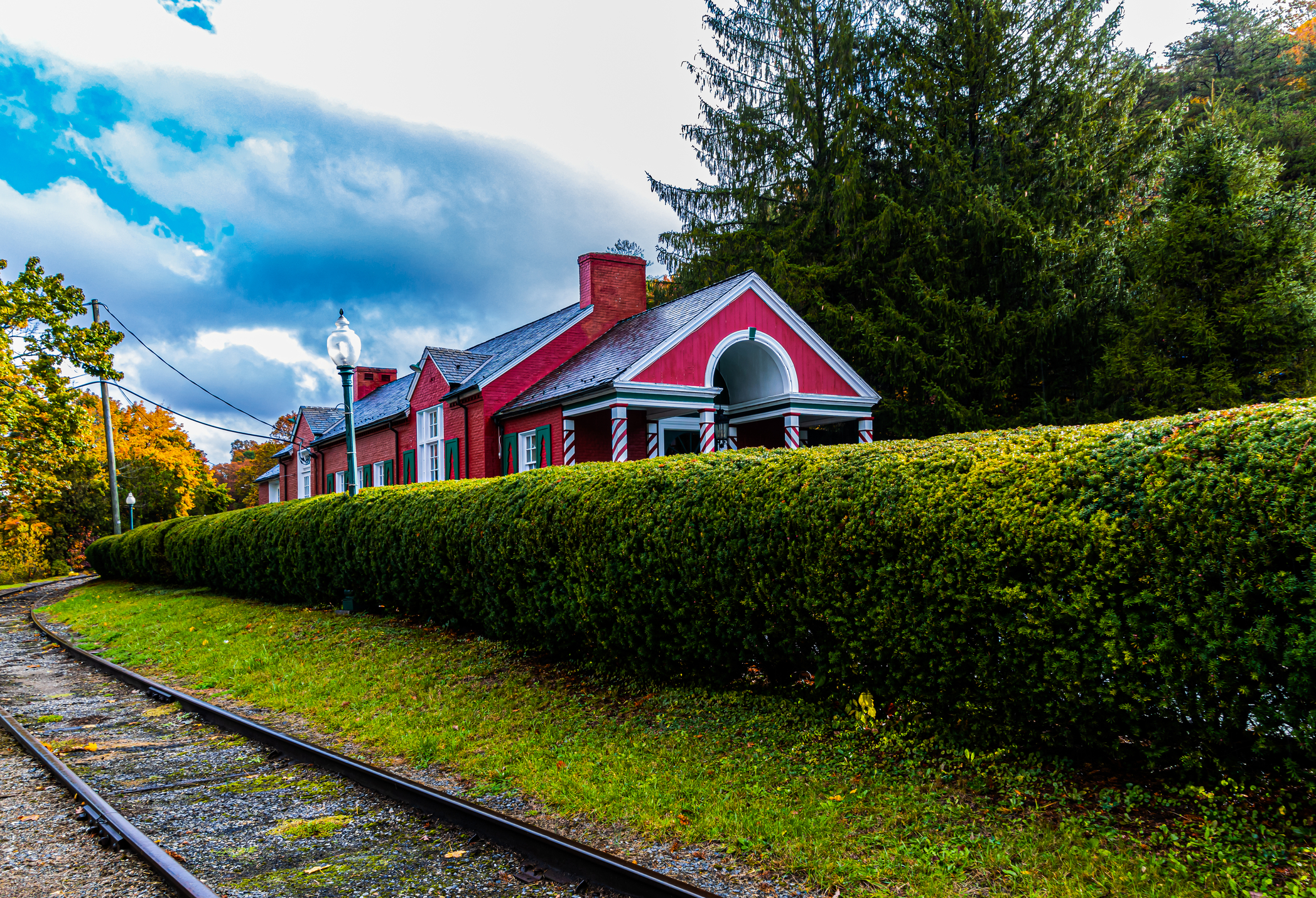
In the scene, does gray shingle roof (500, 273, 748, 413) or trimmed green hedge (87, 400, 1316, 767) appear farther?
gray shingle roof (500, 273, 748, 413)

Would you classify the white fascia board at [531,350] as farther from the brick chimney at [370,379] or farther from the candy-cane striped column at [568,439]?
the brick chimney at [370,379]

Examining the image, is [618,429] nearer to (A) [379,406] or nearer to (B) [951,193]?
(B) [951,193]

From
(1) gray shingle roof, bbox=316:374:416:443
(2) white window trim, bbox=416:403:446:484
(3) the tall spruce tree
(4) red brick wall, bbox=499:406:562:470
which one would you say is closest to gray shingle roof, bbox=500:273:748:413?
(4) red brick wall, bbox=499:406:562:470

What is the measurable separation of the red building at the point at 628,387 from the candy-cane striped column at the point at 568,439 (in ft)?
0.11

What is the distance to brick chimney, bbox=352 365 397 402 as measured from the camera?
36.5 meters

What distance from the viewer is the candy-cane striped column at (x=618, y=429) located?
1719 centimetres

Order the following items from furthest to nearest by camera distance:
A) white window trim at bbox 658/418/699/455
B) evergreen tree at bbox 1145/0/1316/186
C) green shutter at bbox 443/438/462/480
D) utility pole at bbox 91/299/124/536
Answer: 1. utility pole at bbox 91/299/124/536
2. evergreen tree at bbox 1145/0/1316/186
3. green shutter at bbox 443/438/462/480
4. white window trim at bbox 658/418/699/455

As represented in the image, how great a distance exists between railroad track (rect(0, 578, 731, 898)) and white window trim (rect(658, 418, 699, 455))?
1287 cm

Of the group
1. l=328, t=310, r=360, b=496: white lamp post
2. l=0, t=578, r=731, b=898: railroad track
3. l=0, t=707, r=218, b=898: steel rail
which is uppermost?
l=328, t=310, r=360, b=496: white lamp post

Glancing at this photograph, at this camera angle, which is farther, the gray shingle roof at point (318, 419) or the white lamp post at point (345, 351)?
the gray shingle roof at point (318, 419)

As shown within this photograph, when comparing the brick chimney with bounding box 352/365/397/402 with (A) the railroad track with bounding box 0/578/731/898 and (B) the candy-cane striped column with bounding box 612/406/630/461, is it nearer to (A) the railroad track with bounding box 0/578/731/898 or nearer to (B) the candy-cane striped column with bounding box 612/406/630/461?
(B) the candy-cane striped column with bounding box 612/406/630/461

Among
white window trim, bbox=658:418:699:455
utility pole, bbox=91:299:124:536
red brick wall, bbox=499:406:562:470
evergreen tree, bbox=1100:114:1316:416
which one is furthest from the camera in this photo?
utility pole, bbox=91:299:124:536

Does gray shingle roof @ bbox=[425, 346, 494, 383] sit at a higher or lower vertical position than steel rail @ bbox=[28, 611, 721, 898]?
higher

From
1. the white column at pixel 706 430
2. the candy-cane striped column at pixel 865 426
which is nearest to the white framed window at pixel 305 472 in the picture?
the white column at pixel 706 430
